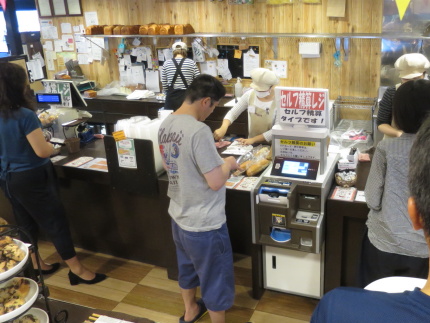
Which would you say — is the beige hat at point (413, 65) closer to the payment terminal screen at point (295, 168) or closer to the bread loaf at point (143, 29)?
the payment terminal screen at point (295, 168)

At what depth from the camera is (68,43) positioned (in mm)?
6621

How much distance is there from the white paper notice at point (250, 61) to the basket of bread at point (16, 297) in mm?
4223

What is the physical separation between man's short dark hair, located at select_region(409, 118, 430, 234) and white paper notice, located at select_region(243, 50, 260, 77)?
15.3 feet

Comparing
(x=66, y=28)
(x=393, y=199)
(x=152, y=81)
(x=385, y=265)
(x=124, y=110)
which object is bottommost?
(x=385, y=265)

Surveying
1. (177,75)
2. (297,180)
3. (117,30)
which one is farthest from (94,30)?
(297,180)

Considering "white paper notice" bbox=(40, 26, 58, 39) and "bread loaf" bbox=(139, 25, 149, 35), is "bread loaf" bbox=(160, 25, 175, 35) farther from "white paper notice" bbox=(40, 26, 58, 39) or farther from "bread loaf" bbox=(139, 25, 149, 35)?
"white paper notice" bbox=(40, 26, 58, 39)

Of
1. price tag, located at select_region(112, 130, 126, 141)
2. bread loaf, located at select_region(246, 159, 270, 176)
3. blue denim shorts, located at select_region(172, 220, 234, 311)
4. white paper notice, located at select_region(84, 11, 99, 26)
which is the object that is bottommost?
blue denim shorts, located at select_region(172, 220, 234, 311)

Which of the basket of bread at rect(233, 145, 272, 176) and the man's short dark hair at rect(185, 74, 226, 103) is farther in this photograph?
the basket of bread at rect(233, 145, 272, 176)

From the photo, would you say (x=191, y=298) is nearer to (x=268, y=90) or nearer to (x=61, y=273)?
(x=61, y=273)

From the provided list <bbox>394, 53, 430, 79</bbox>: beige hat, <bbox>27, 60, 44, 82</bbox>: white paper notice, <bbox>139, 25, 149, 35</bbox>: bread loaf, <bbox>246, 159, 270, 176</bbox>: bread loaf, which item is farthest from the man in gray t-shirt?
<bbox>27, 60, 44, 82</bbox>: white paper notice

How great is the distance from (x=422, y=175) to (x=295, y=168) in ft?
6.17

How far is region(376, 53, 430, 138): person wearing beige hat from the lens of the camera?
315 centimetres

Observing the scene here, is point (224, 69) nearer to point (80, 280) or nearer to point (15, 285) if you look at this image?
A: point (80, 280)

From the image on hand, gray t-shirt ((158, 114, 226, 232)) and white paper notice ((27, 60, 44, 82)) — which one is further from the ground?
white paper notice ((27, 60, 44, 82))
